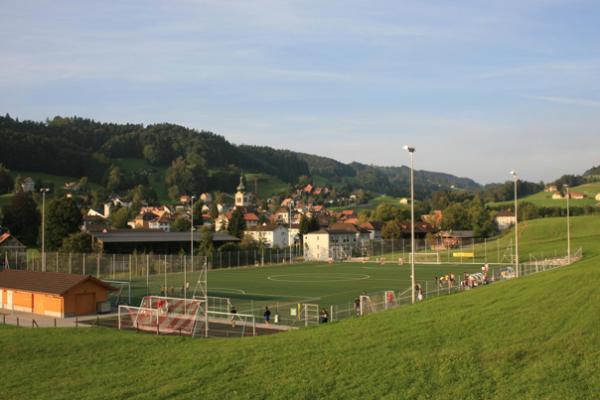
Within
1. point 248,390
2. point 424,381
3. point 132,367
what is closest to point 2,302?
point 132,367

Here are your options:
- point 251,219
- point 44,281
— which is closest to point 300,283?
point 44,281

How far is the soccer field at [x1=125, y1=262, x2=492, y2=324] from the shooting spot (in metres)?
44.2

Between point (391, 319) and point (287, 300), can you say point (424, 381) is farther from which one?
point (287, 300)

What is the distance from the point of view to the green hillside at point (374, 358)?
14.9m

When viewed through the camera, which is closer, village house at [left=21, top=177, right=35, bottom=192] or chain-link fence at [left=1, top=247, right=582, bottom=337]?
chain-link fence at [left=1, top=247, right=582, bottom=337]

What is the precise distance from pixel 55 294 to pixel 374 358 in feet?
83.9

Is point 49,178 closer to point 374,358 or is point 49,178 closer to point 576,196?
point 576,196

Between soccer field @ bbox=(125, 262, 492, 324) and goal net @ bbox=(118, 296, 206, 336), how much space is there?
17.2ft

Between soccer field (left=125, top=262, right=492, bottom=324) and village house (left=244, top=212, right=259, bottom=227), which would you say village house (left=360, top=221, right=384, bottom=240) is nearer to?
village house (left=244, top=212, right=259, bottom=227)

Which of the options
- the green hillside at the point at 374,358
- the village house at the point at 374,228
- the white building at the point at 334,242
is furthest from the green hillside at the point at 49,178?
the green hillside at the point at 374,358

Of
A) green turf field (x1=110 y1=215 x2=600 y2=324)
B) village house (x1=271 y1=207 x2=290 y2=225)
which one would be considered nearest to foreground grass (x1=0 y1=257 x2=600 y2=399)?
green turf field (x1=110 y1=215 x2=600 y2=324)

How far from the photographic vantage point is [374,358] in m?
17.5

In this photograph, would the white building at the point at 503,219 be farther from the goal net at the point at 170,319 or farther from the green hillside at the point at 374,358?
the green hillside at the point at 374,358

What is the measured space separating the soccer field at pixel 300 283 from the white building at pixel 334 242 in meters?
12.6
